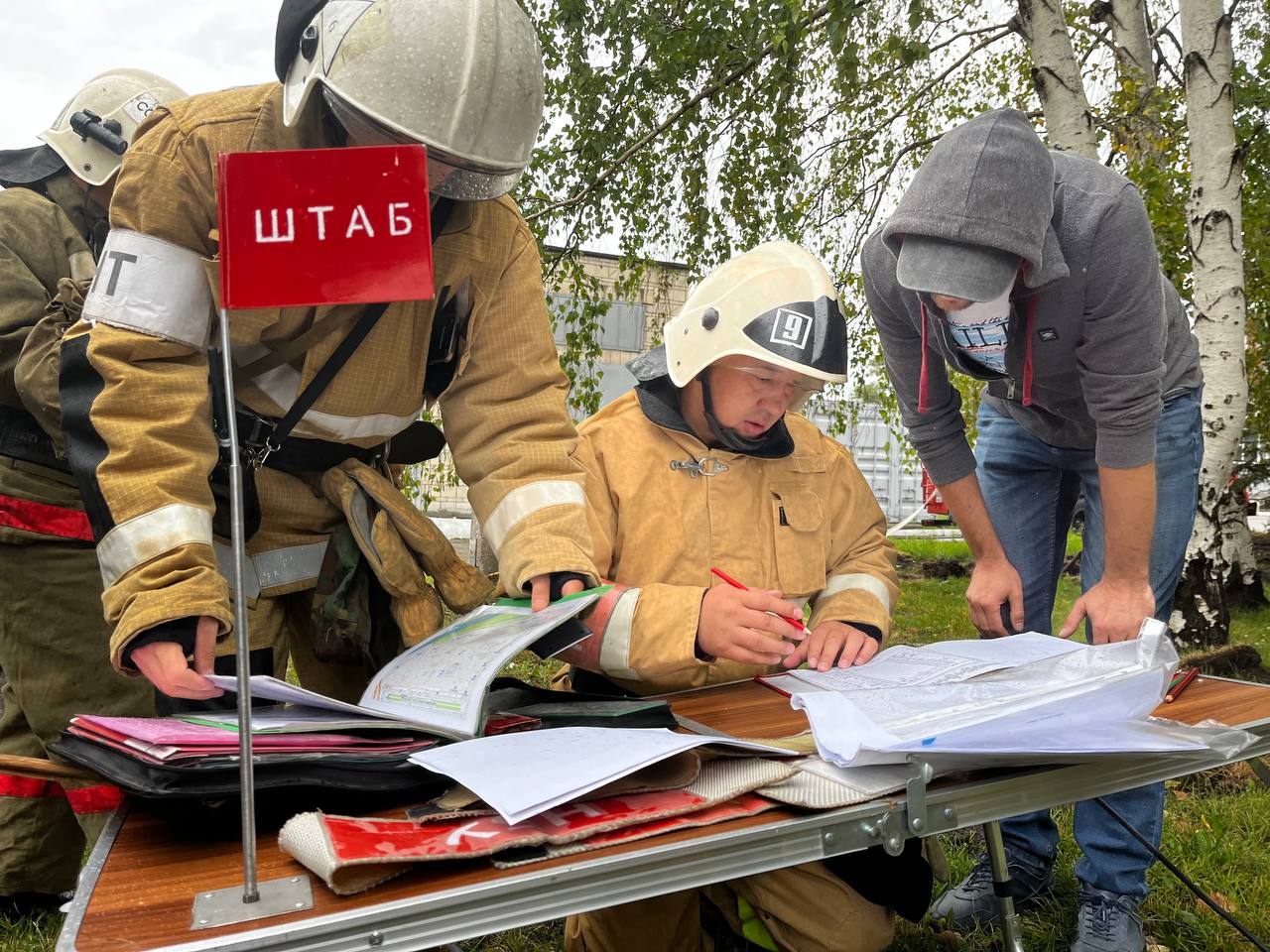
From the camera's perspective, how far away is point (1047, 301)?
2.18 m

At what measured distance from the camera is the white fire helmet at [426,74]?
5.14 feet

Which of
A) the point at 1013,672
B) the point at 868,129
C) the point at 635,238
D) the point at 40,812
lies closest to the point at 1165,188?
the point at 868,129

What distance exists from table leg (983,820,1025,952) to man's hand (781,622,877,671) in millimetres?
433

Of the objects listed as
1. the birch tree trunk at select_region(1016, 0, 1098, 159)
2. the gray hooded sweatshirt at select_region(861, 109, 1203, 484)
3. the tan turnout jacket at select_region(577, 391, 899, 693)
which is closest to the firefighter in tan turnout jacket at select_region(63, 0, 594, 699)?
the tan turnout jacket at select_region(577, 391, 899, 693)

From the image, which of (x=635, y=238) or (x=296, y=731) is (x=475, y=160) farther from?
(x=635, y=238)

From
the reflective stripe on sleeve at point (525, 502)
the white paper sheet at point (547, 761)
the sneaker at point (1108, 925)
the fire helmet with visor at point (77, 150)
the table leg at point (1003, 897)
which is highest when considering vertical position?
the fire helmet with visor at point (77, 150)

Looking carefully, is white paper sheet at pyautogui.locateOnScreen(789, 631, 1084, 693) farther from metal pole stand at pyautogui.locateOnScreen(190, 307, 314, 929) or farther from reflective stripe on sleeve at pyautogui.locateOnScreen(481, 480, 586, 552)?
metal pole stand at pyautogui.locateOnScreen(190, 307, 314, 929)

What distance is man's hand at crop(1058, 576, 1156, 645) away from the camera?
7.21ft

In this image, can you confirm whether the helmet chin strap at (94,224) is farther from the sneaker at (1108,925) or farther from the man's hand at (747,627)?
the sneaker at (1108,925)

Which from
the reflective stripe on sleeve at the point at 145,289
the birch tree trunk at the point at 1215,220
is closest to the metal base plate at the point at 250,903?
the reflective stripe on sleeve at the point at 145,289

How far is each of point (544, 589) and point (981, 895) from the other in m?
1.44

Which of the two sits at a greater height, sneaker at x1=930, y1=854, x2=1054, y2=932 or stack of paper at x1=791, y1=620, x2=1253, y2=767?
stack of paper at x1=791, y1=620, x2=1253, y2=767

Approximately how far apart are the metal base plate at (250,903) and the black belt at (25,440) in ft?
6.00

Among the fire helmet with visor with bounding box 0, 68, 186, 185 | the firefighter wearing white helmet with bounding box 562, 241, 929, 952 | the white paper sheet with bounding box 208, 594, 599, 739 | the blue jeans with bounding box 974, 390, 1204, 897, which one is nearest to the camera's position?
the white paper sheet with bounding box 208, 594, 599, 739
